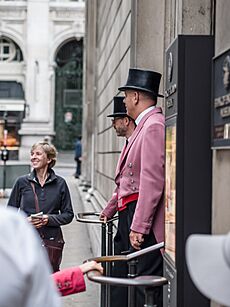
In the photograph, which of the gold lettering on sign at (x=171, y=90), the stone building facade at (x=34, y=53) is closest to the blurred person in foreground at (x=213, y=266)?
the gold lettering on sign at (x=171, y=90)

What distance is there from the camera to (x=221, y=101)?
4336 millimetres

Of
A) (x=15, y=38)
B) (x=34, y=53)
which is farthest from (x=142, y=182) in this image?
(x=15, y=38)

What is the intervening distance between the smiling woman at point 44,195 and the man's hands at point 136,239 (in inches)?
67.4

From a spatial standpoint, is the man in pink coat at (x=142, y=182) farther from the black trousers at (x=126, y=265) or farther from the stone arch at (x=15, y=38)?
the stone arch at (x=15, y=38)

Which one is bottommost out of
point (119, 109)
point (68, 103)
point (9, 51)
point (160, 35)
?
point (119, 109)

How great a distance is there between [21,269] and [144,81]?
4.34 meters

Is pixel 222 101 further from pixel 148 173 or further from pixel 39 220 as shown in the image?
pixel 39 220

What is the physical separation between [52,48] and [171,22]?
43282mm

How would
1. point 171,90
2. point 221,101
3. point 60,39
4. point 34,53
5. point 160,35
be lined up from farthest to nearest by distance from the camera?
point 60,39
point 34,53
point 160,35
point 171,90
point 221,101

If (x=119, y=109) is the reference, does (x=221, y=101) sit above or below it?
below

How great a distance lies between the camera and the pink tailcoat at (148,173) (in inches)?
218

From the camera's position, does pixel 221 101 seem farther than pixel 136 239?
No

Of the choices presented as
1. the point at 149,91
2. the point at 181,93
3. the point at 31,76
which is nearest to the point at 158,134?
the point at 149,91

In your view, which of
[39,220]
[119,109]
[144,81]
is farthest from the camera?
[119,109]
